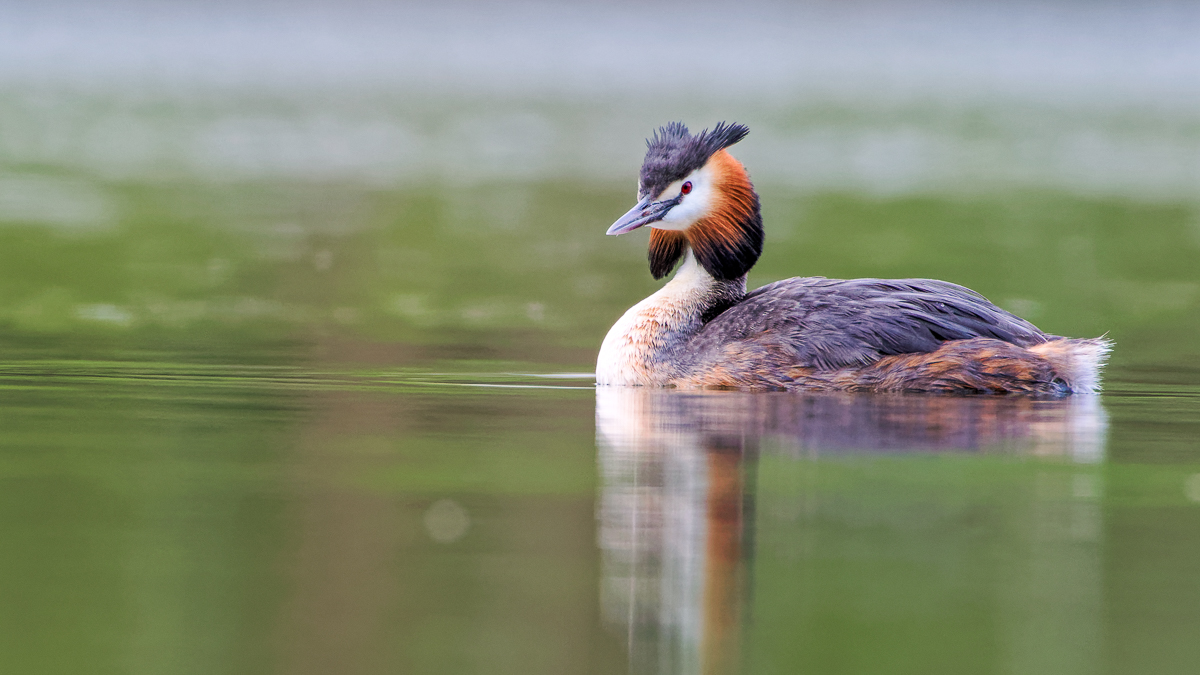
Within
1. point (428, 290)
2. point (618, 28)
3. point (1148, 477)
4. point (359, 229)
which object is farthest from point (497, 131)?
point (618, 28)

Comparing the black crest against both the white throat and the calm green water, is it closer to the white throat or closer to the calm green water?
the white throat

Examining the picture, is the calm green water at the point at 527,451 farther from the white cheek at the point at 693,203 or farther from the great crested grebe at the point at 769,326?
the white cheek at the point at 693,203

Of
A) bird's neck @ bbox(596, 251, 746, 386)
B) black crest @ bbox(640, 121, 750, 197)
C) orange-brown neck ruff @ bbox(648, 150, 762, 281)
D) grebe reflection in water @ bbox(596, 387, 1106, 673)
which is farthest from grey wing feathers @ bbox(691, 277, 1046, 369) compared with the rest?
black crest @ bbox(640, 121, 750, 197)

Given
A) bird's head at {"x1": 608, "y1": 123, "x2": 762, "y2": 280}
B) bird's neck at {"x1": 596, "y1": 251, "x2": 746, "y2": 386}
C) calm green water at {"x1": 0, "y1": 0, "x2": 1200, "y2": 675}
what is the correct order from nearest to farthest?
calm green water at {"x1": 0, "y1": 0, "x2": 1200, "y2": 675}
bird's neck at {"x1": 596, "y1": 251, "x2": 746, "y2": 386}
bird's head at {"x1": 608, "y1": 123, "x2": 762, "y2": 280}

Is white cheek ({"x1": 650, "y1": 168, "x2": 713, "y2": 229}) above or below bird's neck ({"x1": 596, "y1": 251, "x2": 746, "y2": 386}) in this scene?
above

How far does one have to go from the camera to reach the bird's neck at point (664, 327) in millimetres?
11141

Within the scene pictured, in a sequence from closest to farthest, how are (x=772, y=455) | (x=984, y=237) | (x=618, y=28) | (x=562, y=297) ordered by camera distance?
(x=772, y=455), (x=562, y=297), (x=984, y=237), (x=618, y=28)

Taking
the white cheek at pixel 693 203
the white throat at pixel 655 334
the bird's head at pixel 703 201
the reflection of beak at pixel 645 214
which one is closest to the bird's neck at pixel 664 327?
the white throat at pixel 655 334

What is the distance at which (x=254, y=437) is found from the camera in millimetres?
8469

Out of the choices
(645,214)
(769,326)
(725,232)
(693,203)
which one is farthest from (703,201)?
(769,326)

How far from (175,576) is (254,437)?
266 cm

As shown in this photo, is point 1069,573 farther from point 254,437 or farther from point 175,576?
point 254,437

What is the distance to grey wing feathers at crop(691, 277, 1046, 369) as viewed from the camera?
34.7 ft

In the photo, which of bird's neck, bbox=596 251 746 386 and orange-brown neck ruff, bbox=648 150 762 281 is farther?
orange-brown neck ruff, bbox=648 150 762 281
